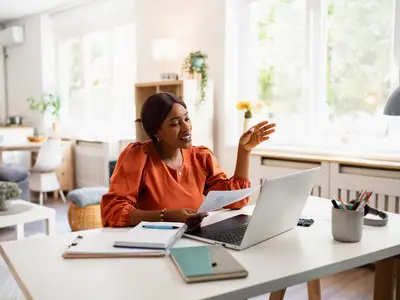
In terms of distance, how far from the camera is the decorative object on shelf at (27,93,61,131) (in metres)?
6.83

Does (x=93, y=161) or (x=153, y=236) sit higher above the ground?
(x=153, y=236)

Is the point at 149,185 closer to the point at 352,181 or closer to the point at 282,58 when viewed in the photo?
the point at 352,181

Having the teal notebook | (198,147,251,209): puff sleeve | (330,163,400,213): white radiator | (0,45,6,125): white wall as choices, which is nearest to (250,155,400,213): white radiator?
(330,163,400,213): white radiator

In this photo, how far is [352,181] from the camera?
10.8 ft

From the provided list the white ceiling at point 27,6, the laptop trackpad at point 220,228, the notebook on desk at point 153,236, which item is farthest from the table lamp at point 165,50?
the notebook on desk at point 153,236

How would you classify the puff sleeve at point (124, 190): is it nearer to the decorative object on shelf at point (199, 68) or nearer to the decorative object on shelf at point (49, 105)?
the decorative object on shelf at point (199, 68)

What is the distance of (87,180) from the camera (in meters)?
6.27

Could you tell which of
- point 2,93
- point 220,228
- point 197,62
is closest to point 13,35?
point 2,93

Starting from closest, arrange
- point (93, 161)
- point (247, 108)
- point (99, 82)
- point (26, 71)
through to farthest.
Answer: point (247, 108) → point (93, 161) → point (99, 82) → point (26, 71)

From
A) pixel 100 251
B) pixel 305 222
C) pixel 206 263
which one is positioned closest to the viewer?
pixel 206 263

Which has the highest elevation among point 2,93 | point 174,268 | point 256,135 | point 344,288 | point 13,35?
point 13,35

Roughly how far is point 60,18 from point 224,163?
12.7 feet

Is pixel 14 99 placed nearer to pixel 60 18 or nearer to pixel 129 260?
pixel 60 18

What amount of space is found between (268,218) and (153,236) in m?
0.33
